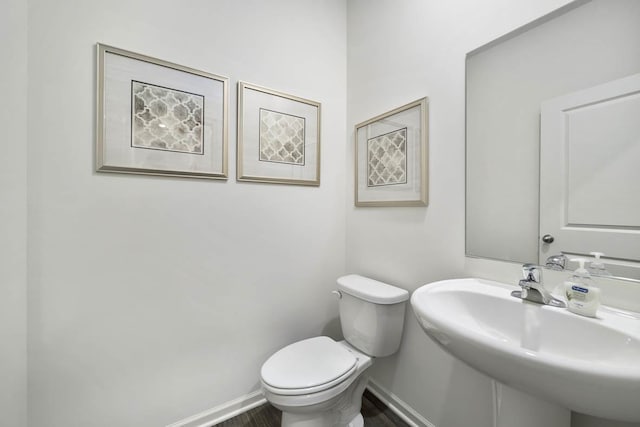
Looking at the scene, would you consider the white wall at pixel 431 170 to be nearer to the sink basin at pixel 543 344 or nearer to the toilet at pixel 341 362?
the toilet at pixel 341 362

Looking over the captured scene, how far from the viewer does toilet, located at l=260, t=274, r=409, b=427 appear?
100 cm

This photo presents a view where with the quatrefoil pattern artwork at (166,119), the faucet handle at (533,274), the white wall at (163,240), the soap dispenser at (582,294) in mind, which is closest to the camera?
the soap dispenser at (582,294)

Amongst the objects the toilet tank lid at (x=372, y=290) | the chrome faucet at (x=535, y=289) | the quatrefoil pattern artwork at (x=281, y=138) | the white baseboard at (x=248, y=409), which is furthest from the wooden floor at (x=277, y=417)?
the quatrefoil pattern artwork at (x=281, y=138)

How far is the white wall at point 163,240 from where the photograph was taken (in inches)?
38.5

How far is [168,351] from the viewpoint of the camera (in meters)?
1.20

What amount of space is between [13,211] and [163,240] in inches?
18.5

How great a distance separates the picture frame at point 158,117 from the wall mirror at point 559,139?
121 cm

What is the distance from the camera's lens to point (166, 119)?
117 centimetres

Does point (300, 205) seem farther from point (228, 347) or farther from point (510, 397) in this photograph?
point (510, 397)

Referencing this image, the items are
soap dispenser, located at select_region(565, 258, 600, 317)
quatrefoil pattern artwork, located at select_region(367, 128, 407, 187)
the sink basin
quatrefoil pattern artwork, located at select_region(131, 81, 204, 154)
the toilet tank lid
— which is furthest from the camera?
quatrefoil pattern artwork, located at select_region(367, 128, 407, 187)

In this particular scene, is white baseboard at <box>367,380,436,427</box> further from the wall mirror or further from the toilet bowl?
the wall mirror

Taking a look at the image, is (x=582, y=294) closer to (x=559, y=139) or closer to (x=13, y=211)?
(x=559, y=139)

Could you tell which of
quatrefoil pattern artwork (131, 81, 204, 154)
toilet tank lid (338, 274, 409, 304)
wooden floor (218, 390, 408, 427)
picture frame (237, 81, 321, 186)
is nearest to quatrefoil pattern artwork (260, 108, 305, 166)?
picture frame (237, 81, 321, 186)

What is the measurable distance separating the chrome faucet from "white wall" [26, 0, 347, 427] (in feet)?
3.49
